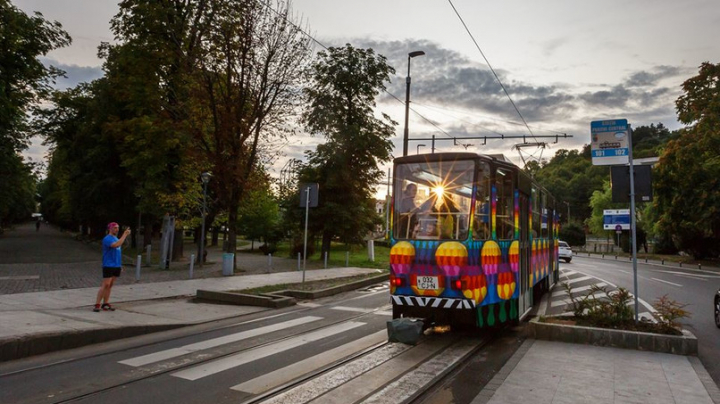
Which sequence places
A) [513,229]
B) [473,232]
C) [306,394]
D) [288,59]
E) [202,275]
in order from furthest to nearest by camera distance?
[288,59] < [202,275] < [513,229] < [473,232] < [306,394]

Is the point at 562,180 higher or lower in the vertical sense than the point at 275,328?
higher

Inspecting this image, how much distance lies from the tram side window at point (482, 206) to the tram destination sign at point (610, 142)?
255cm

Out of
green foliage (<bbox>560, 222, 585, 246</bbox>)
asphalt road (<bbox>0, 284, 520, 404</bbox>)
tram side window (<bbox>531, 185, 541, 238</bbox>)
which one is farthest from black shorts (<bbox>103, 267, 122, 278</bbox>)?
green foliage (<bbox>560, 222, 585, 246</bbox>)

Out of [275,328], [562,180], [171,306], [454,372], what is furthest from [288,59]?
[562,180]

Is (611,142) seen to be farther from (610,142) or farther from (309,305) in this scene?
(309,305)

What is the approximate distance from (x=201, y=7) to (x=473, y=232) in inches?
783

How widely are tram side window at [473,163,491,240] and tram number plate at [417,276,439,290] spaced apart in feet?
3.21

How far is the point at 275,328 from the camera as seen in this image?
8938 millimetres

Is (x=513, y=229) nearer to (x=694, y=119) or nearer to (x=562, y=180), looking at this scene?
(x=694, y=119)

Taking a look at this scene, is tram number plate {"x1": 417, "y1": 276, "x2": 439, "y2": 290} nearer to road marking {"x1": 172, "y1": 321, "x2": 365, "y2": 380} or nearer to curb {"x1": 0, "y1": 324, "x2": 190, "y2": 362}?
road marking {"x1": 172, "y1": 321, "x2": 365, "y2": 380}

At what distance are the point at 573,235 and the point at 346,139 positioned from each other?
2638 inches

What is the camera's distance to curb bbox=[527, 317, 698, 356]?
7.10 meters

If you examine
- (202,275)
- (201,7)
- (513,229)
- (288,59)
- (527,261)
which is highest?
(201,7)

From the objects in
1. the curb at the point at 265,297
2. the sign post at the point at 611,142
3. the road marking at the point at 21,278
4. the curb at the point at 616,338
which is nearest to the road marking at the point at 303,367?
the curb at the point at 616,338
